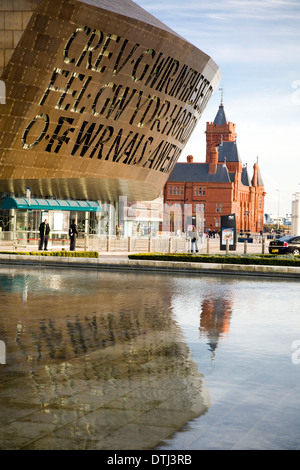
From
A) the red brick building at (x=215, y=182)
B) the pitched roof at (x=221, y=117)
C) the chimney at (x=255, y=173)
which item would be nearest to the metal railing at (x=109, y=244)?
the red brick building at (x=215, y=182)

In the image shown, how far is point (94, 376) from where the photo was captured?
705 centimetres

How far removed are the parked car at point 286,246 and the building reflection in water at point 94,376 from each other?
953 inches

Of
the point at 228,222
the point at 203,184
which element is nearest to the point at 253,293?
the point at 228,222

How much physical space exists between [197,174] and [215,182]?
13.6 feet

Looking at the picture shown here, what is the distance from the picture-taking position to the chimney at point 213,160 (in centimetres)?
12762

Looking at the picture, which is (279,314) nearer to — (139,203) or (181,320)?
(181,320)

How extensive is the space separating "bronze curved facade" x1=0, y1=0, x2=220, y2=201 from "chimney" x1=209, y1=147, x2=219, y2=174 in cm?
8140

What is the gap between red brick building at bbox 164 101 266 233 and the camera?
125m

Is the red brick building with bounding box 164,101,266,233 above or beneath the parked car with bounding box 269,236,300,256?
above

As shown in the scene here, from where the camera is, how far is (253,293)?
56.1 ft
